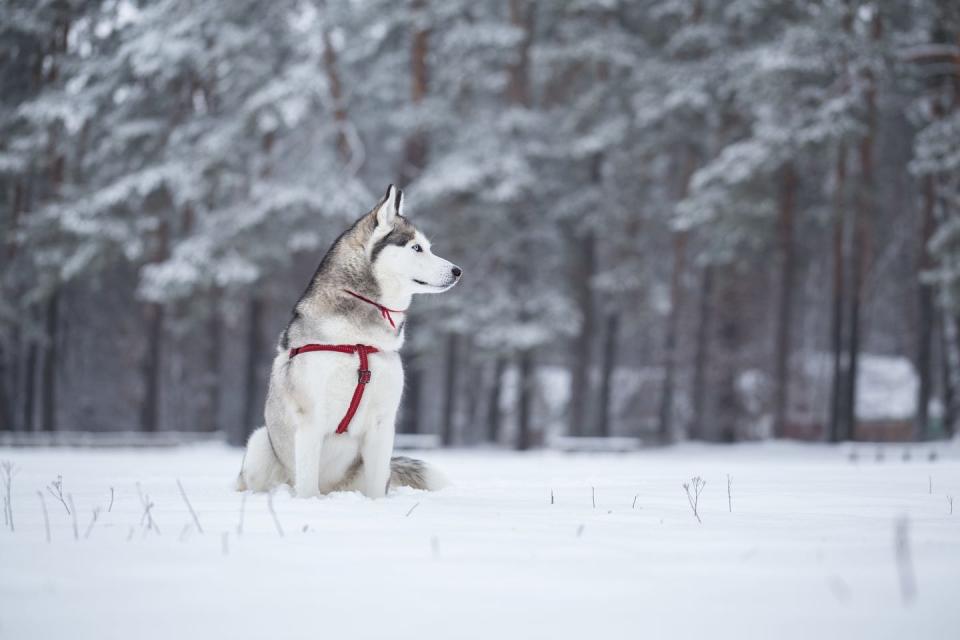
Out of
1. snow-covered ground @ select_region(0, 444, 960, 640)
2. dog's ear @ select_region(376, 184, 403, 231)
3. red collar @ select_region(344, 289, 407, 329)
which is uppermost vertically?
dog's ear @ select_region(376, 184, 403, 231)

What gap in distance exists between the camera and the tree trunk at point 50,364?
68.6ft

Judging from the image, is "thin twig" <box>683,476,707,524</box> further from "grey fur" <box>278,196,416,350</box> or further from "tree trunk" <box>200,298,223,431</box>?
"tree trunk" <box>200,298,223,431</box>

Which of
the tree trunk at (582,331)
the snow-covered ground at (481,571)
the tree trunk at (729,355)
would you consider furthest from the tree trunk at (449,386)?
the snow-covered ground at (481,571)

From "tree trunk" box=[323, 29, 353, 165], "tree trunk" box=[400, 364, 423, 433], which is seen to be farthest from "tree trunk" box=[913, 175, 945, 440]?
"tree trunk" box=[323, 29, 353, 165]

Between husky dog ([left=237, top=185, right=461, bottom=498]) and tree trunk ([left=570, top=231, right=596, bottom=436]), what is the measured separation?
15.8 m

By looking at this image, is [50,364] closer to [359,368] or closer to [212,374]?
[212,374]

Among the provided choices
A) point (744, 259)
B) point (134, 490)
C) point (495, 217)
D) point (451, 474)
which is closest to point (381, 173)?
point (495, 217)

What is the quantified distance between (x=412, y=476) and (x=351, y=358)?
1.47 metres

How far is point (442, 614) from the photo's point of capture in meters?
2.53

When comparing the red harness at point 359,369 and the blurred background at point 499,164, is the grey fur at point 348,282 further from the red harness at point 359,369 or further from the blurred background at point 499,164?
the blurred background at point 499,164

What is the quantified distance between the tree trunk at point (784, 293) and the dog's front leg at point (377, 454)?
14937 millimetres

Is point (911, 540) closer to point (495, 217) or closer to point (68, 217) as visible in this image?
point (495, 217)

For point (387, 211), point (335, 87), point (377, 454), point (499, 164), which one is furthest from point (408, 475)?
point (335, 87)

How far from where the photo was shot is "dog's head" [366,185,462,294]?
555cm
